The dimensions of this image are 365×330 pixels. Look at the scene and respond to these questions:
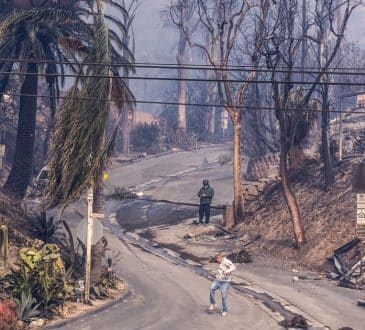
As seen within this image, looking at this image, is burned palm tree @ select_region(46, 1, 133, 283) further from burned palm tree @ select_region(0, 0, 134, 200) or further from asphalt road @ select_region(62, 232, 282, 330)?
burned palm tree @ select_region(0, 0, 134, 200)

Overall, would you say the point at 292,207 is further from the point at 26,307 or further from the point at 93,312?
the point at 26,307

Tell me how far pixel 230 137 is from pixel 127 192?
119 feet

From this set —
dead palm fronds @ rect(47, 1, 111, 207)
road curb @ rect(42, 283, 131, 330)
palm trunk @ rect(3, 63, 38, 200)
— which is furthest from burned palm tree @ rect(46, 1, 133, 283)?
palm trunk @ rect(3, 63, 38, 200)

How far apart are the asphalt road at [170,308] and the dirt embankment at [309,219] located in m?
4.37

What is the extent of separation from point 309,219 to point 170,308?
1038 centimetres

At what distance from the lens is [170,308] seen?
623 inches

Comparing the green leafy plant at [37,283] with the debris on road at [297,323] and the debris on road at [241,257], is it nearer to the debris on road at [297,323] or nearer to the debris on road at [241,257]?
the debris on road at [297,323]

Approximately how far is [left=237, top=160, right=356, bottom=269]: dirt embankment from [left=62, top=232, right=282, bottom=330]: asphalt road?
4.37 meters

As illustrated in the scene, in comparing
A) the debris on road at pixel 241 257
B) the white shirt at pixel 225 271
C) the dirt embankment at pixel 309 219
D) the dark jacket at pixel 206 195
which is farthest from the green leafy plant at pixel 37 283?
the dark jacket at pixel 206 195

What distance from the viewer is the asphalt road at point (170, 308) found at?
47.0ft

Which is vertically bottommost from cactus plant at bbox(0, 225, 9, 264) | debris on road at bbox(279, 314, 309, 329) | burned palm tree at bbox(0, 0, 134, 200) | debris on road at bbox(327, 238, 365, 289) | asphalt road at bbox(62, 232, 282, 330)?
asphalt road at bbox(62, 232, 282, 330)

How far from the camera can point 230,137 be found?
7125cm

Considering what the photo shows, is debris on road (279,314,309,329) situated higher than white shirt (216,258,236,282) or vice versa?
white shirt (216,258,236,282)

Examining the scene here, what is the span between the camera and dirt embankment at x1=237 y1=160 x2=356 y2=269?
22.0 m
